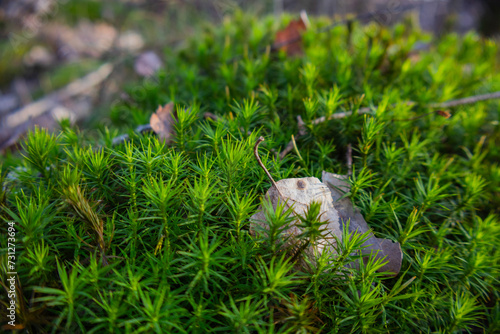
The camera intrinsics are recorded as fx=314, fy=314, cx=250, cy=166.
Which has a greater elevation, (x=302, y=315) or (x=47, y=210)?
(x=47, y=210)

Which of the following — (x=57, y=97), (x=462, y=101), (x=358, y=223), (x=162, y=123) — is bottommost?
(x=462, y=101)

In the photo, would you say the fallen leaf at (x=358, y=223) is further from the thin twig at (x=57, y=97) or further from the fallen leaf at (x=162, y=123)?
the thin twig at (x=57, y=97)

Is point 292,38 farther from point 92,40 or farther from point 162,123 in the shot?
point 92,40

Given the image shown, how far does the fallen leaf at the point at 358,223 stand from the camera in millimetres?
1387

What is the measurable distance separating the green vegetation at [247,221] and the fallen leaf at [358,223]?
0.06 meters

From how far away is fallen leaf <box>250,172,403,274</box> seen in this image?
1349 millimetres

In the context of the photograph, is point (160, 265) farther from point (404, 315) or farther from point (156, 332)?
point (404, 315)

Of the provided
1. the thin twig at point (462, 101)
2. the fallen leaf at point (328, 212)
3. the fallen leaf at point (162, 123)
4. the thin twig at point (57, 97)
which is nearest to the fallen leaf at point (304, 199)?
the fallen leaf at point (328, 212)

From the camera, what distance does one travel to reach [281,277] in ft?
3.75

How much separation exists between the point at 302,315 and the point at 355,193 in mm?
642

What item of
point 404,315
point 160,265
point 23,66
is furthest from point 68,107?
point 404,315

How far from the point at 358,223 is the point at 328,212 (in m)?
0.16

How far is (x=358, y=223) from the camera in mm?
1472

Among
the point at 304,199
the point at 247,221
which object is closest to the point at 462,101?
the point at 304,199
